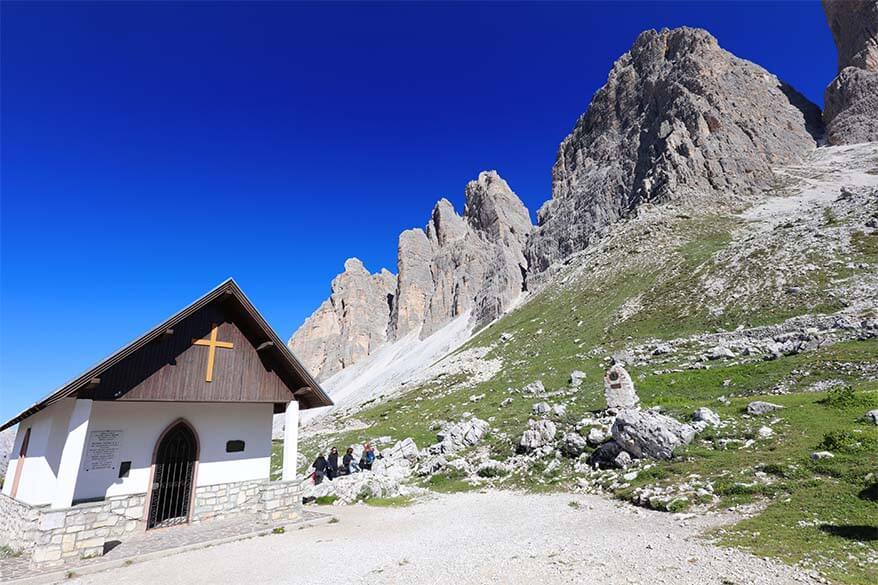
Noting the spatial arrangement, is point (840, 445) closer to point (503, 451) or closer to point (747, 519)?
point (747, 519)

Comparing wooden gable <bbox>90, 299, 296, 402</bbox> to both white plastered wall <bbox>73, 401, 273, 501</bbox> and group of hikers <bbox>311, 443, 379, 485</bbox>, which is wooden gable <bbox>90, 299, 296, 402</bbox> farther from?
group of hikers <bbox>311, 443, 379, 485</bbox>

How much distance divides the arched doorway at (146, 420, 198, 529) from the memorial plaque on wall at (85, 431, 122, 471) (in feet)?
3.77

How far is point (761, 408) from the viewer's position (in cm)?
1780

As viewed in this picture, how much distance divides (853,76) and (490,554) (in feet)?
521

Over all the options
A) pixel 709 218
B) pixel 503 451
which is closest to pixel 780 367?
pixel 503 451

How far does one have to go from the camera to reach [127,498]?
13.7m

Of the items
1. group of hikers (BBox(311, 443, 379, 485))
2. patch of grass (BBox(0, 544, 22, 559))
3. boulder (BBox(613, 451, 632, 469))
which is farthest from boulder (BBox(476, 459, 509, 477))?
patch of grass (BBox(0, 544, 22, 559))

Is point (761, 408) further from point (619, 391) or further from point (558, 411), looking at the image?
point (558, 411)

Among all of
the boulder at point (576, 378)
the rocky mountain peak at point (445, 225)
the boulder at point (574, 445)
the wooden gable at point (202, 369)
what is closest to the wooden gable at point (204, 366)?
the wooden gable at point (202, 369)

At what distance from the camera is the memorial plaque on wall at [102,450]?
13.5 meters

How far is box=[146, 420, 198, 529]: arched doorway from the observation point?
47.0 feet

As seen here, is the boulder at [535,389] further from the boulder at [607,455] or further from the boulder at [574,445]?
the boulder at [607,455]

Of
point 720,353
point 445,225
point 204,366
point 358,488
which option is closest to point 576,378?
point 720,353

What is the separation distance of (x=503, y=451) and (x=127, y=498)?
1537 centimetres
